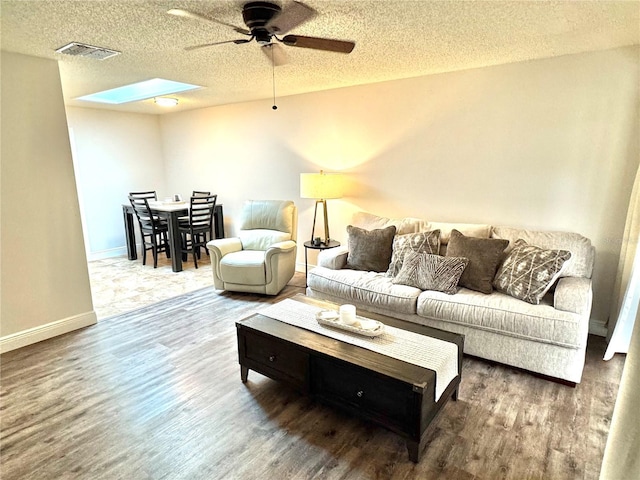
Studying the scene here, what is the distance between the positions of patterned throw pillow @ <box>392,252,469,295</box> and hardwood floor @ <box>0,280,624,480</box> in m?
0.60

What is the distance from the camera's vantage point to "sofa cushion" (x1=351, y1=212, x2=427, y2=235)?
3.64 meters

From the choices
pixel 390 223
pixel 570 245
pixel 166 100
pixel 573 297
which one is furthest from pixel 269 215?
pixel 573 297

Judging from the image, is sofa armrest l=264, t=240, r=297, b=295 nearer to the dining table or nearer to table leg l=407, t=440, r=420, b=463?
the dining table

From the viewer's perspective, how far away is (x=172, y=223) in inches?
202

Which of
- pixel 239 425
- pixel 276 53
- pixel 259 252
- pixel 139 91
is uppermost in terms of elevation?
pixel 139 91

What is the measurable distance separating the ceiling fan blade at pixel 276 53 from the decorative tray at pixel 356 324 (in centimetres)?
183

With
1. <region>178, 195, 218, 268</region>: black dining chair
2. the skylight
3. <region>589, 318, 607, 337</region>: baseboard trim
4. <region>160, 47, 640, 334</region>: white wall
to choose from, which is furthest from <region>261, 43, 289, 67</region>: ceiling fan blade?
<region>589, 318, 607, 337</region>: baseboard trim

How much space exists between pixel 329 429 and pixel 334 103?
360cm

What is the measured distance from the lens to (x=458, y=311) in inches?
108

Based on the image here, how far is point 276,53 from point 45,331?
3043 mm

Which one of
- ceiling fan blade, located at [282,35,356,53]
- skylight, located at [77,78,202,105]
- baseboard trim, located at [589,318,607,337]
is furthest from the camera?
skylight, located at [77,78,202,105]

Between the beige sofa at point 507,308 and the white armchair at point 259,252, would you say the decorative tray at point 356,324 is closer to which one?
the beige sofa at point 507,308

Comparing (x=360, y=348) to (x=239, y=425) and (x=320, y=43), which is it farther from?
(x=320, y=43)

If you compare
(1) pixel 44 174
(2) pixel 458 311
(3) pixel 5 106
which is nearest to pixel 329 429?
(2) pixel 458 311
